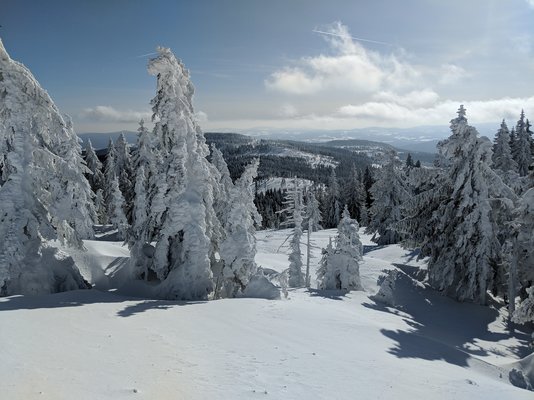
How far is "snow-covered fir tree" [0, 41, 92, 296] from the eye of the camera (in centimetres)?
1400

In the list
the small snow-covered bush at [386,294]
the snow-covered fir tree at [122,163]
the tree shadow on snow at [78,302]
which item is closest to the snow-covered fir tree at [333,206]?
the snow-covered fir tree at [122,163]

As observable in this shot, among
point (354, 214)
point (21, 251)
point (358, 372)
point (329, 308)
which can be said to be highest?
point (21, 251)

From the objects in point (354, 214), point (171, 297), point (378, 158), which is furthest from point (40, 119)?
point (354, 214)

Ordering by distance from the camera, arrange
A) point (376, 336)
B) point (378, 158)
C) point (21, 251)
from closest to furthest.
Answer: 1. point (376, 336)
2. point (21, 251)
3. point (378, 158)

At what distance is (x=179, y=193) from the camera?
56.3ft

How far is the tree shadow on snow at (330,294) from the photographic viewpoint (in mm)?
20297

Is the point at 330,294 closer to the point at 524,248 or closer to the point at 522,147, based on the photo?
the point at 524,248

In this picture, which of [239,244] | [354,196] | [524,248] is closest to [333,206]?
[354,196]

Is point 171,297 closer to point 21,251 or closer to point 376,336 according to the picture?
point 21,251

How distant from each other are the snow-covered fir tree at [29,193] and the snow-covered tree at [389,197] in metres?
33.7

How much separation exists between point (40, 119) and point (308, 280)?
69.1ft

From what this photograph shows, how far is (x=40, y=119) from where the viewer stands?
48.9 ft

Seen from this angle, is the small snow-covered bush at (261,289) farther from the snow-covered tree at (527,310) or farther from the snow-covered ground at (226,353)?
the snow-covered tree at (527,310)

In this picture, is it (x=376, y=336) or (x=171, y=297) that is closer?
(x=376, y=336)
